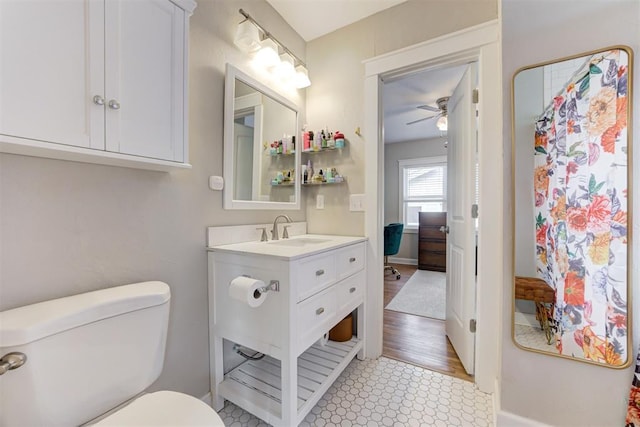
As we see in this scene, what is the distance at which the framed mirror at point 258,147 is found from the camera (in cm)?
150

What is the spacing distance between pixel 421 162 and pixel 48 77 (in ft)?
16.6

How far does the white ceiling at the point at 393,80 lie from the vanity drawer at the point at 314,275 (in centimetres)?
148

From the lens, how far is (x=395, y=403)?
1.43 m

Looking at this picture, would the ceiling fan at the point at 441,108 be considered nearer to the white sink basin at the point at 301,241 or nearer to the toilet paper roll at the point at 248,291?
the white sink basin at the point at 301,241

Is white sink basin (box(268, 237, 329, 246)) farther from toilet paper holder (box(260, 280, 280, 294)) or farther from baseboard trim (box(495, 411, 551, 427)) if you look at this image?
baseboard trim (box(495, 411, 551, 427))

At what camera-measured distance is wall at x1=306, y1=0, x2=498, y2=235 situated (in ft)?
5.59

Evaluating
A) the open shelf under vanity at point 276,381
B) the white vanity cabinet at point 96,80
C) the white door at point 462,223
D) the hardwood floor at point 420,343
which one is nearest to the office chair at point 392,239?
the hardwood floor at point 420,343

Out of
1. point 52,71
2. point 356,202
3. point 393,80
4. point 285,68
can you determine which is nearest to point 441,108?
point 393,80

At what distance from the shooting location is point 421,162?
495cm

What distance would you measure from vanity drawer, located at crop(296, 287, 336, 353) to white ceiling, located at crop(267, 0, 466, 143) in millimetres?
1658

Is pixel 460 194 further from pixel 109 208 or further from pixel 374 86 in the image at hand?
pixel 109 208

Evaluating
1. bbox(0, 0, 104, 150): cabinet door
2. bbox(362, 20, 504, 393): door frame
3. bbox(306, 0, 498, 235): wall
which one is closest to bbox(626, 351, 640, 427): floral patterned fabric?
bbox(362, 20, 504, 393): door frame

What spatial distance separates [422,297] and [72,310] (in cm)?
322

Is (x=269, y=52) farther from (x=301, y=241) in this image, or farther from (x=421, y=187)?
(x=421, y=187)
